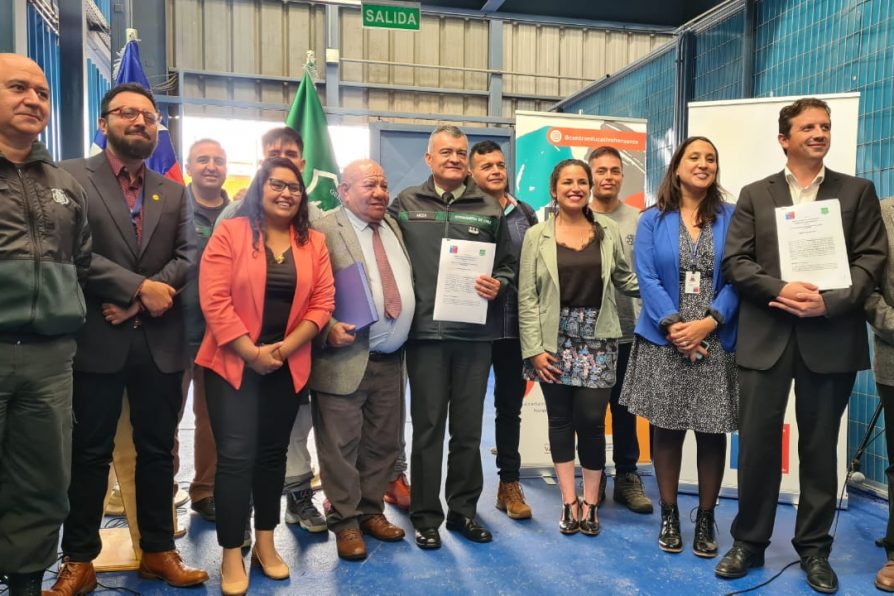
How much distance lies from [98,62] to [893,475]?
793cm

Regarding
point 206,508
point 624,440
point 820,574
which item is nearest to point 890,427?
point 820,574

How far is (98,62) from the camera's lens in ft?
23.7

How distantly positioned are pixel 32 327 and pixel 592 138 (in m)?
3.26

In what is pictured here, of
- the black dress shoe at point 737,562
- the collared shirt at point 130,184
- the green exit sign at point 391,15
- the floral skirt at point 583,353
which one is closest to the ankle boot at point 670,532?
the black dress shoe at point 737,562

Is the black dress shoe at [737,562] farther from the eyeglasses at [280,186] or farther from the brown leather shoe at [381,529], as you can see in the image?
the eyeglasses at [280,186]

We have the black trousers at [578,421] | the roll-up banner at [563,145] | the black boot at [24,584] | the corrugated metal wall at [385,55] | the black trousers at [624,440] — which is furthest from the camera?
the corrugated metal wall at [385,55]

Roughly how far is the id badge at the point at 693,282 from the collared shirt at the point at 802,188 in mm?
436

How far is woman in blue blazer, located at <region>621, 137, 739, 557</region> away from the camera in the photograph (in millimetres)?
2586

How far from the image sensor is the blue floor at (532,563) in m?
2.42

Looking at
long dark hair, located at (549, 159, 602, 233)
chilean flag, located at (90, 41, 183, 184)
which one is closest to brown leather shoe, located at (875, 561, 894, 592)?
long dark hair, located at (549, 159, 602, 233)

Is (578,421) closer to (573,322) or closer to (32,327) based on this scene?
(573,322)

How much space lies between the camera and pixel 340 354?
261 centimetres

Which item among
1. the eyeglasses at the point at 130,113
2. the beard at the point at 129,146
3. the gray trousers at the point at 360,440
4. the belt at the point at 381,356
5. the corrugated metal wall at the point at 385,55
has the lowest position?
the gray trousers at the point at 360,440

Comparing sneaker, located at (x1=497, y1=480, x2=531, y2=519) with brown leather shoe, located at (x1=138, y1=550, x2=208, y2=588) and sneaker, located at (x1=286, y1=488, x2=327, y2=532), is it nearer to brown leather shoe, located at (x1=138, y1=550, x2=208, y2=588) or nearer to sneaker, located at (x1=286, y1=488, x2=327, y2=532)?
sneaker, located at (x1=286, y1=488, x2=327, y2=532)
